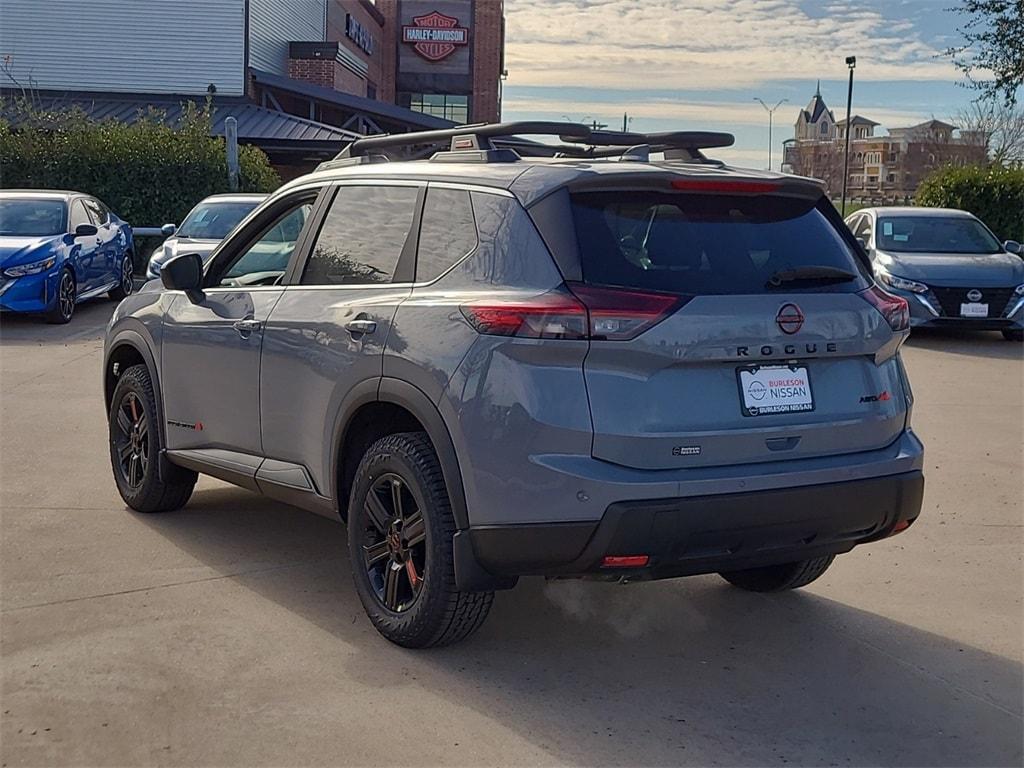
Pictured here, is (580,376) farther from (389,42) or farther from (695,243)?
(389,42)

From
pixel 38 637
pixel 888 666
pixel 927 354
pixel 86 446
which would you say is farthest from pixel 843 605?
pixel 927 354

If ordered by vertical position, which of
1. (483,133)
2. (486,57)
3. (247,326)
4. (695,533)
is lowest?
(695,533)

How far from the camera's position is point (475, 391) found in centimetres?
426

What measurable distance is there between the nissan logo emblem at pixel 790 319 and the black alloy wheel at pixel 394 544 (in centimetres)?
146

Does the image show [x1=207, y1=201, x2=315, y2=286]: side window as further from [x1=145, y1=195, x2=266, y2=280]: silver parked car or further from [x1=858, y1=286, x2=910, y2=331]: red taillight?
[x1=145, y1=195, x2=266, y2=280]: silver parked car

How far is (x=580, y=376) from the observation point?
4.12m

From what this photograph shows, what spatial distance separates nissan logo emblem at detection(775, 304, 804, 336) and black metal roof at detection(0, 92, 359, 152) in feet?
81.3

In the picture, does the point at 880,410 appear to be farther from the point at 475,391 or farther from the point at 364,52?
the point at 364,52

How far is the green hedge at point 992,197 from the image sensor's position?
74.9ft

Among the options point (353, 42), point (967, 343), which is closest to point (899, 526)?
point (967, 343)

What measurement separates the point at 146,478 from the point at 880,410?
381 centimetres

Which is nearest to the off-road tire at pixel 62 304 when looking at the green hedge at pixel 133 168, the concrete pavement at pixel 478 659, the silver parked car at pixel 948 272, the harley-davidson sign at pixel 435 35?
the green hedge at pixel 133 168

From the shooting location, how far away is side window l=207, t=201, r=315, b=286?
572 cm

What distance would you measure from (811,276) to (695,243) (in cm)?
47
